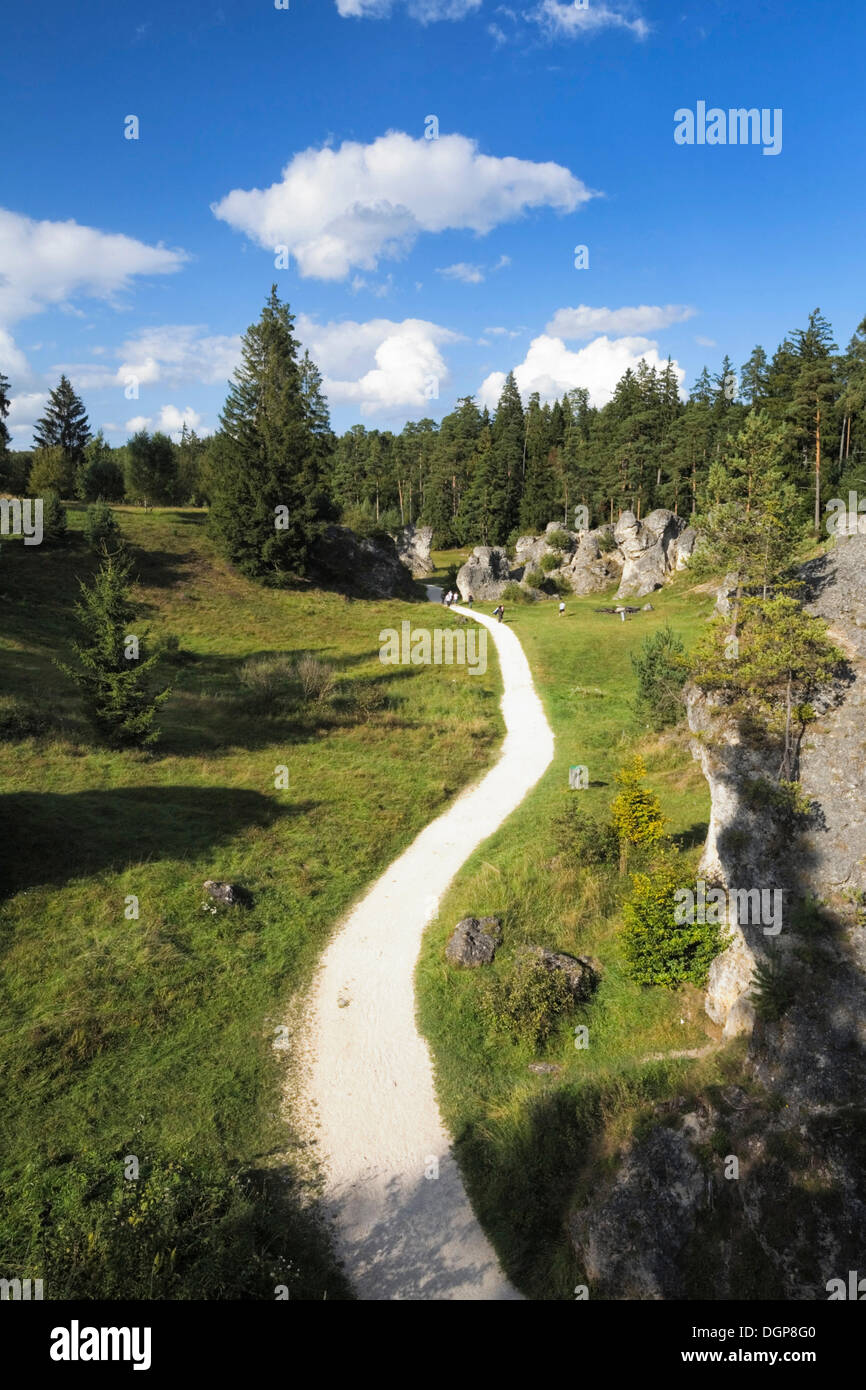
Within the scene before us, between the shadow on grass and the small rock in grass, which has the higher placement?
the shadow on grass

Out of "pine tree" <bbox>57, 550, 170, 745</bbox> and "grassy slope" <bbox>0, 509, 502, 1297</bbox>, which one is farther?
"pine tree" <bbox>57, 550, 170, 745</bbox>

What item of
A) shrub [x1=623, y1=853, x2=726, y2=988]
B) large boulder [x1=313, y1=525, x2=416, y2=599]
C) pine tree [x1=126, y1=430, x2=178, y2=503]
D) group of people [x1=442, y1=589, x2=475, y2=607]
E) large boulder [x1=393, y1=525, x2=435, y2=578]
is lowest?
shrub [x1=623, y1=853, x2=726, y2=988]

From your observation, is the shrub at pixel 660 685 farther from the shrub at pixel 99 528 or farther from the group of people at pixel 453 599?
the shrub at pixel 99 528

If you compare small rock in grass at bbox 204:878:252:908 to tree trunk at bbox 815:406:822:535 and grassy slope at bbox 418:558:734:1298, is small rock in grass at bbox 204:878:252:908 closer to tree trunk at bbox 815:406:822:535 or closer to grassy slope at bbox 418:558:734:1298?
grassy slope at bbox 418:558:734:1298

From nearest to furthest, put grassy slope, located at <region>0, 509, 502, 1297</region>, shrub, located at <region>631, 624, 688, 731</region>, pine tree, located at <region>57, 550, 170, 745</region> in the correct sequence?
grassy slope, located at <region>0, 509, 502, 1297</region>
pine tree, located at <region>57, 550, 170, 745</region>
shrub, located at <region>631, 624, 688, 731</region>

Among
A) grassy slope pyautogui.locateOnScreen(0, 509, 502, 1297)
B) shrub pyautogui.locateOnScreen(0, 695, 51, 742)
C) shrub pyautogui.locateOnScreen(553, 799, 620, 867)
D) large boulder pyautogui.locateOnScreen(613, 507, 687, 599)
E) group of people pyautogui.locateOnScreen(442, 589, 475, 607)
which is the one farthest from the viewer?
large boulder pyautogui.locateOnScreen(613, 507, 687, 599)

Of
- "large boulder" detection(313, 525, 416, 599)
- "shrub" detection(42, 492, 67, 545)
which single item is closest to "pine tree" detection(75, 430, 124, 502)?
"shrub" detection(42, 492, 67, 545)
